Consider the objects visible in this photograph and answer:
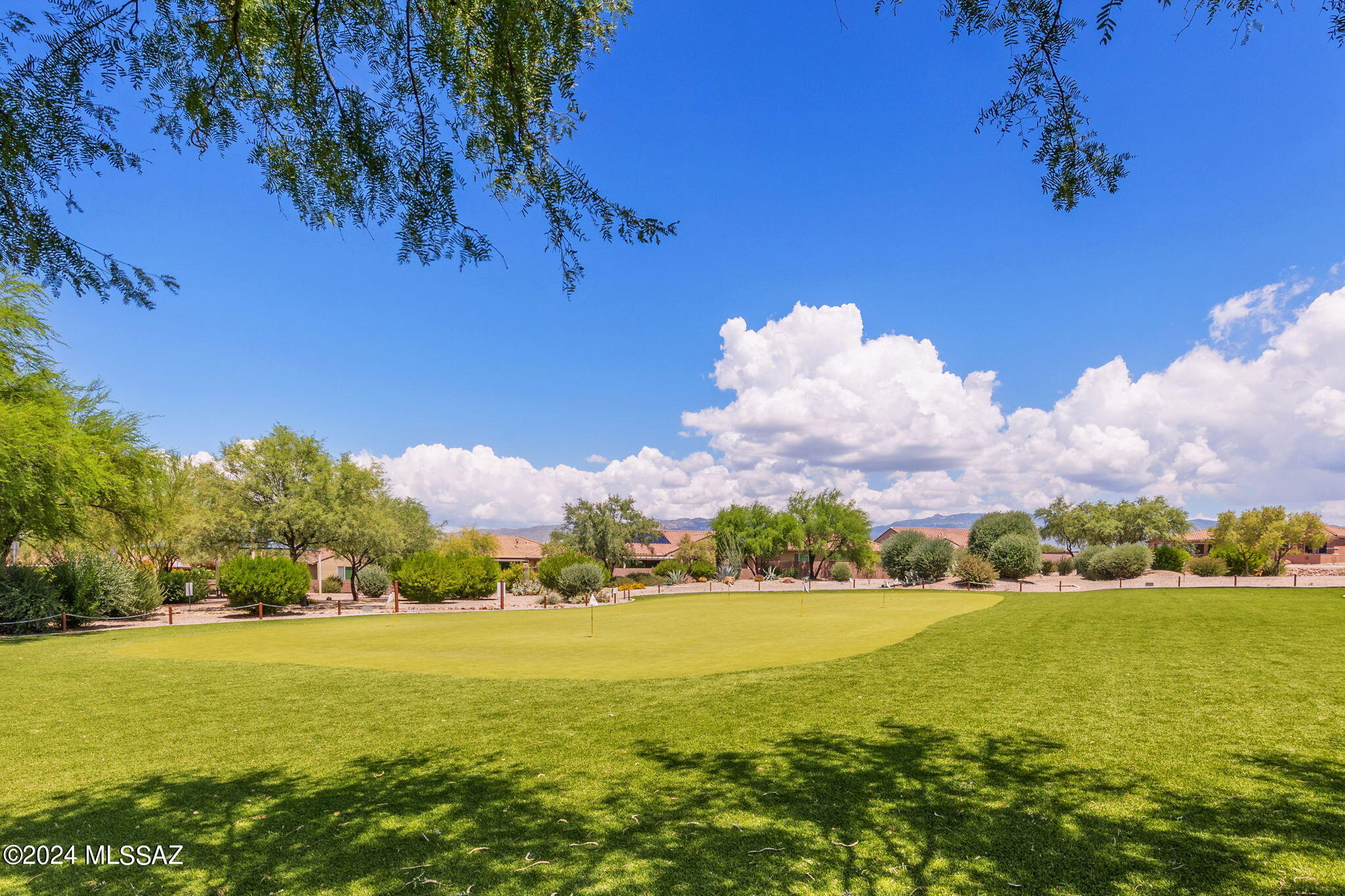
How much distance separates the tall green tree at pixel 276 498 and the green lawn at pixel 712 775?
1939cm

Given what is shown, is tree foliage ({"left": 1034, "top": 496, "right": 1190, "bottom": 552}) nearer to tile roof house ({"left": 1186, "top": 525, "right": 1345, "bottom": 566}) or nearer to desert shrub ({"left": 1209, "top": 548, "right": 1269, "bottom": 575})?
tile roof house ({"left": 1186, "top": 525, "right": 1345, "bottom": 566})

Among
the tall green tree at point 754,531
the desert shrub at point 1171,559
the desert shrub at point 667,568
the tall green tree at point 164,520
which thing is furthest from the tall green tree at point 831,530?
the tall green tree at point 164,520

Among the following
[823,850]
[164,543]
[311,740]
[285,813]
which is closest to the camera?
[823,850]

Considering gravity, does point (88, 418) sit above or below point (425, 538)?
above

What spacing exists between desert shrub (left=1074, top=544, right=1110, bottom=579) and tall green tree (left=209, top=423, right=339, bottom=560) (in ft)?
161

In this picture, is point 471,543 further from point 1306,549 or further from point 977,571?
point 1306,549

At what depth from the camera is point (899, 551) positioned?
49.2 metres

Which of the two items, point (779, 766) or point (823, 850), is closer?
point (823, 850)

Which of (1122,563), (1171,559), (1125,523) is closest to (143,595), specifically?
(1122,563)

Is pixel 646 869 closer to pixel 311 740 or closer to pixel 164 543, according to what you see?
pixel 311 740

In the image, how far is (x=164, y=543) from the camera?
131ft

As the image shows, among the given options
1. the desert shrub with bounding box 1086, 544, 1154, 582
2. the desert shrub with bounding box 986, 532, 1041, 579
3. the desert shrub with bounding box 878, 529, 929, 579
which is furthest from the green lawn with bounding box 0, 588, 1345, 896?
the desert shrub with bounding box 1086, 544, 1154, 582

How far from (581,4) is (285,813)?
21.7 feet

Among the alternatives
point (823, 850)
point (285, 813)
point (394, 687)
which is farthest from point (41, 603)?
point (823, 850)
